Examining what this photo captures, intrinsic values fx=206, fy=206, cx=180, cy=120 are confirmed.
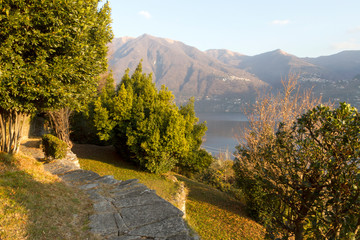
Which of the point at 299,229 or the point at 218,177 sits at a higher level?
the point at 299,229

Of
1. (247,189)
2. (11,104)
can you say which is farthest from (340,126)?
(247,189)

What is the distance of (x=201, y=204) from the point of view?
16.5m

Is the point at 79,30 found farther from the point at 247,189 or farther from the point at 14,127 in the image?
the point at 247,189

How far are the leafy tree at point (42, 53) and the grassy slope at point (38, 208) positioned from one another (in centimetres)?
305

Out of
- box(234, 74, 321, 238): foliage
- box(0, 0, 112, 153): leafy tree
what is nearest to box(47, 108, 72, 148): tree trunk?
box(0, 0, 112, 153): leafy tree

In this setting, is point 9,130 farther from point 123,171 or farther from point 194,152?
point 194,152

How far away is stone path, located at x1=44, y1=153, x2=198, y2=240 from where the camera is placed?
5441 mm

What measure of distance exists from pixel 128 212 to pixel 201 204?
36.3ft

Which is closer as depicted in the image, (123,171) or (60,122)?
(123,171)

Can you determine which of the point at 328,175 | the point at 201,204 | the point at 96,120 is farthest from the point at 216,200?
the point at 328,175

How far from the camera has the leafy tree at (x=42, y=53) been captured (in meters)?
6.98

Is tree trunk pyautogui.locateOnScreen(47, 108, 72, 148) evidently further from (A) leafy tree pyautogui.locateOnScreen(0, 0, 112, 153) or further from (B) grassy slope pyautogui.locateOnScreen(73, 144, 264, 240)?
(A) leafy tree pyautogui.locateOnScreen(0, 0, 112, 153)

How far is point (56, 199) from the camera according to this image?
6.54 meters

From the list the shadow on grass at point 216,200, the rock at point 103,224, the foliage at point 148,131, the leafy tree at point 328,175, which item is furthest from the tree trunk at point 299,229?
the foliage at point 148,131
